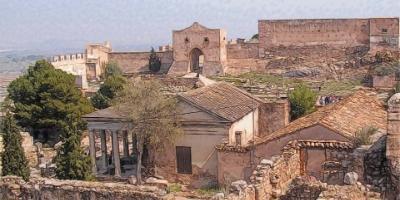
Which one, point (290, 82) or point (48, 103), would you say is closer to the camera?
point (48, 103)

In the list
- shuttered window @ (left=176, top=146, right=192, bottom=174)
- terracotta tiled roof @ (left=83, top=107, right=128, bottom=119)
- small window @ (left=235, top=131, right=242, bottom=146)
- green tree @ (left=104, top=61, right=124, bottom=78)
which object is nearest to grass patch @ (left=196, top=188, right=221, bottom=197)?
shuttered window @ (left=176, top=146, right=192, bottom=174)

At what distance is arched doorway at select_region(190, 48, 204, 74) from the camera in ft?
202

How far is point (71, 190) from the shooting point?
1351 centimetres

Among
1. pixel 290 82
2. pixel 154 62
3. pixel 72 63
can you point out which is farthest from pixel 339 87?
pixel 72 63

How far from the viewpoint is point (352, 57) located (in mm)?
58469

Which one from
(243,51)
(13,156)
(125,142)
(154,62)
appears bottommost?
(125,142)

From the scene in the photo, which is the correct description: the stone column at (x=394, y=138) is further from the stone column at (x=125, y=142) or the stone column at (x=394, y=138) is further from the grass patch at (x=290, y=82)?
the grass patch at (x=290, y=82)

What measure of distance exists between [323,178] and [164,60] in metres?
51.9

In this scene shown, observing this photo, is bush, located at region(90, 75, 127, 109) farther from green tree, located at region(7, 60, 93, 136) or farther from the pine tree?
the pine tree

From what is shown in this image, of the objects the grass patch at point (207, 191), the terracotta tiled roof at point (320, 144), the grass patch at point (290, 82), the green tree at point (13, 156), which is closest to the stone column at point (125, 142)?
the green tree at point (13, 156)

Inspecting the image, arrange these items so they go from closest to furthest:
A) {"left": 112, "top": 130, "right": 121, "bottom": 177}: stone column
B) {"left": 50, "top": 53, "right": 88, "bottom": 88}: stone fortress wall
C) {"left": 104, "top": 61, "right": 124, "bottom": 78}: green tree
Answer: {"left": 112, "top": 130, "right": 121, "bottom": 177}: stone column
{"left": 50, "top": 53, "right": 88, "bottom": 88}: stone fortress wall
{"left": 104, "top": 61, "right": 124, "bottom": 78}: green tree

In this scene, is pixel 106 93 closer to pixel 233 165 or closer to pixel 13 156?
pixel 13 156

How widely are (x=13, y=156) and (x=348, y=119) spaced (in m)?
11.9

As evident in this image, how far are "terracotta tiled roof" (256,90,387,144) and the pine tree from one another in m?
8.58
